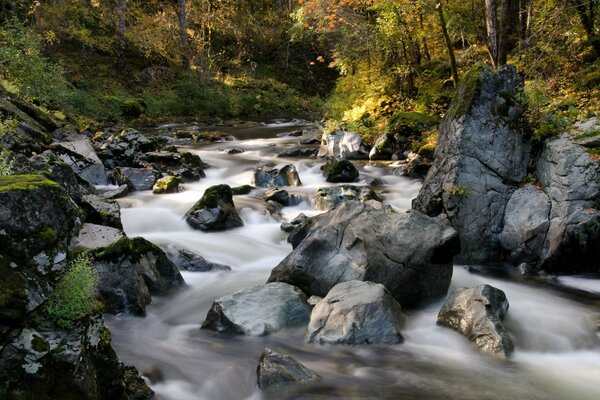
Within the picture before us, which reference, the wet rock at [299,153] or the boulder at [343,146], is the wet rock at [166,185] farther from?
the boulder at [343,146]

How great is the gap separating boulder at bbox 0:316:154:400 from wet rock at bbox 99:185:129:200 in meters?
8.54

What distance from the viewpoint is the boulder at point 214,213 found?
33.6ft

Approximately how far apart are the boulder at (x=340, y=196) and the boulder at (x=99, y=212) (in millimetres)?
4923

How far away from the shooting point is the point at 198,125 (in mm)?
26312

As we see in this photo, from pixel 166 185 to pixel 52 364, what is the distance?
941cm

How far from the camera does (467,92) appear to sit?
33.3ft

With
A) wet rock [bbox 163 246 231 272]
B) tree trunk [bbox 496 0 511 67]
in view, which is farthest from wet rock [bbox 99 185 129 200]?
tree trunk [bbox 496 0 511 67]

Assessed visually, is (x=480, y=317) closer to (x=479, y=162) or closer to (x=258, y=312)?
(x=258, y=312)

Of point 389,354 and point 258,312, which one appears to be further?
point 258,312

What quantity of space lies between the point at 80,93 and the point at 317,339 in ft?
75.6

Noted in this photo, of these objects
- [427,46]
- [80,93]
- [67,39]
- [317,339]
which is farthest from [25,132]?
[67,39]

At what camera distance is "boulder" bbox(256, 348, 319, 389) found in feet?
16.5

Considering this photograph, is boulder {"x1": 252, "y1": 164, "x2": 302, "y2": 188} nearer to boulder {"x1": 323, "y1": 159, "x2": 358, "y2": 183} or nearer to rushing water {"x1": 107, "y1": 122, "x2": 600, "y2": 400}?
boulder {"x1": 323, "y1": 159, "x2": 358, "y2": 183}

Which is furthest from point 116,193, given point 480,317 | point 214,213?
point 480,317
